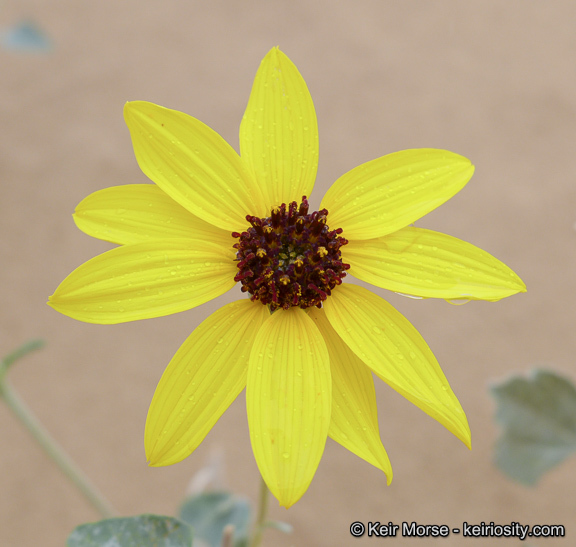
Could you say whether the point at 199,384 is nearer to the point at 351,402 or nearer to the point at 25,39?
the point at 351,402

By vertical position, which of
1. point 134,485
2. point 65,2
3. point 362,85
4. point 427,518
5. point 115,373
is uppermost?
point 65,2

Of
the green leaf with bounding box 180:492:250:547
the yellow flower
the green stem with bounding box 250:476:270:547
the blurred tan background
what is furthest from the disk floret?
the blurred tan background

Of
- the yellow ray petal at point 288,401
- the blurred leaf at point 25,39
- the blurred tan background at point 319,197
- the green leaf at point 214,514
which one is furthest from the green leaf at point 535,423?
the blurred leaf at point 25,39

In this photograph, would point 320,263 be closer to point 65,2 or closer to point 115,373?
point 115,373

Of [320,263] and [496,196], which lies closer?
[320,263]

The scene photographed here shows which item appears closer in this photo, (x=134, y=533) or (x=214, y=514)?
(x=134, y=533)

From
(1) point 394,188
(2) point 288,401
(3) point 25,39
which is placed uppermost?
(3) point 25,39

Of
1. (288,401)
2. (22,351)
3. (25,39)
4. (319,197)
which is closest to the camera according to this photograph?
(288,401)

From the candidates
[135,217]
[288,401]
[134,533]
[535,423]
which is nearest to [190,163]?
[135,217]

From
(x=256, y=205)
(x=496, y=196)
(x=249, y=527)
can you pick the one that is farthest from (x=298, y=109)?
(x=496, y=196)
